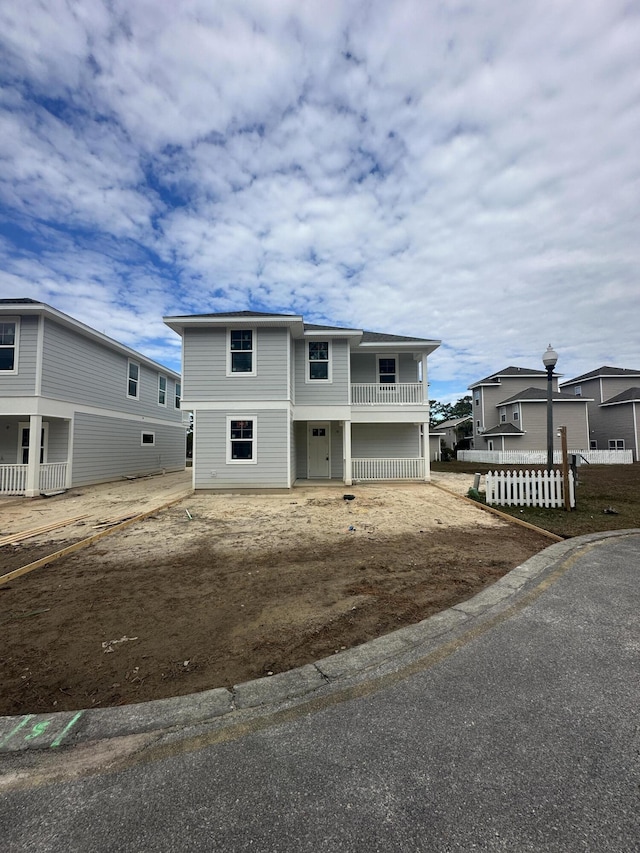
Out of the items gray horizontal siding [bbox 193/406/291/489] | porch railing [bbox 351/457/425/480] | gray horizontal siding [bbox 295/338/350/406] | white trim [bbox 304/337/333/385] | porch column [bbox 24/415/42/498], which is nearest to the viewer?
porch column [bbox 24/415/42/498]

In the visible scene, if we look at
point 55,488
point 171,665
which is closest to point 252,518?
point 171,665

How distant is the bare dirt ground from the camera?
9.33 ft

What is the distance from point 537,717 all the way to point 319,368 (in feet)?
43.1

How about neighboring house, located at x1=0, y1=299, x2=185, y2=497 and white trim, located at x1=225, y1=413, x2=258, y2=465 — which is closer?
neighboring house, located at x1=0, y1=299, x2=185, y2=497

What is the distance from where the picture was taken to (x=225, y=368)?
43.4 ft

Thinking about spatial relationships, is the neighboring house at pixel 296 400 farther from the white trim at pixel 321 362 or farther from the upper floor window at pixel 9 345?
the upper floor window at pixel 9 345

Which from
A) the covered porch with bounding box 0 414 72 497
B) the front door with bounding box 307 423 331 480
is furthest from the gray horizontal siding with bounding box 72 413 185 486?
the front door with bounding box 307 423 331 480

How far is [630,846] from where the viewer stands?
1.46 m

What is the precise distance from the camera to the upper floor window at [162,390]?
2067 cm

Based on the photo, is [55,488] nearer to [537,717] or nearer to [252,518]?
[252,518]

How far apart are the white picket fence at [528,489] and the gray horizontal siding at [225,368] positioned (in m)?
7.23

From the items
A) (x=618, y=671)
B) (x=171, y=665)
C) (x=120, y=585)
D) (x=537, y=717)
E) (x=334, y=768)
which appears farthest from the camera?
(x=120, y=585)

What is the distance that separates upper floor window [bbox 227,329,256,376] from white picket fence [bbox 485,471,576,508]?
8.50 meters

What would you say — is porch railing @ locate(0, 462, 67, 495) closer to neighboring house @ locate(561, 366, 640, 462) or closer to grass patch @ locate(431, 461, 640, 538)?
grass patch @ locate(431, 461, 640, 538)
